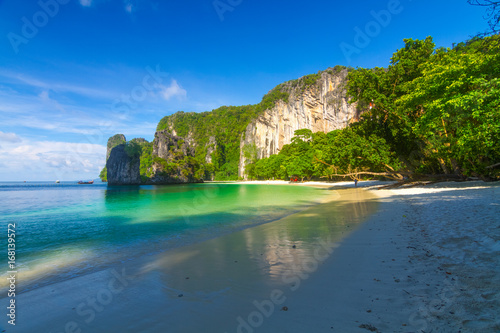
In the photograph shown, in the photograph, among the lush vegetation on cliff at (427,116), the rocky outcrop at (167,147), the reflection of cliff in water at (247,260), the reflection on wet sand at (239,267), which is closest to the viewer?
the reflection on wet sand at (239,267)

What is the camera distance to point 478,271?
3.76 m

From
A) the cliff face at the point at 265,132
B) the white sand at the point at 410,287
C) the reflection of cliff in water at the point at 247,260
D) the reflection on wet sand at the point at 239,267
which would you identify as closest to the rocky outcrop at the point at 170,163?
the cliff face at the point at 265,132

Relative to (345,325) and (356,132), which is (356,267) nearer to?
(345,325)

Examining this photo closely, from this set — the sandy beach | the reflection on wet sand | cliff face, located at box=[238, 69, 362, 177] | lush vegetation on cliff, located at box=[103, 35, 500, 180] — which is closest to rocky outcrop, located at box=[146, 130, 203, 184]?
cliff face, located at box=[238, 69, 362, 177]

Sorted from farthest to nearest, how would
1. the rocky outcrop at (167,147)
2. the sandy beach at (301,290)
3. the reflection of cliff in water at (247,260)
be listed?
the rocky outcrop at (167,147) < the reflection of cliff in water at (247,260) < the sandy beach at (301,290)

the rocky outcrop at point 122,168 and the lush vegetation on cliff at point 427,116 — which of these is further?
the rocky outcrop at point 122,168

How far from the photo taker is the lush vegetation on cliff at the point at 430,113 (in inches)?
520

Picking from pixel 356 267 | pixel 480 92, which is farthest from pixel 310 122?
pixel 356 267

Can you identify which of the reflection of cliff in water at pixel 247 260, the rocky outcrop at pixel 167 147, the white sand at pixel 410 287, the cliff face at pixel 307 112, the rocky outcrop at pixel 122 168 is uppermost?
the cliff face at pixel 307 112

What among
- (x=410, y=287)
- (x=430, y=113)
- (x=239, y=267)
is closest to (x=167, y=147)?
(x=430, y=113)

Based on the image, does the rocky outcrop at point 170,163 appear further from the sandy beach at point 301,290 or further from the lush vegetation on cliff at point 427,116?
the sandy beach at point 301,290

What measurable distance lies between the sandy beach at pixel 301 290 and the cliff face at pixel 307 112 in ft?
229

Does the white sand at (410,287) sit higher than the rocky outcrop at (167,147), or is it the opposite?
the rocky outcrop at (167,147)

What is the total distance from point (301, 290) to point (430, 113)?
18.2 meters
